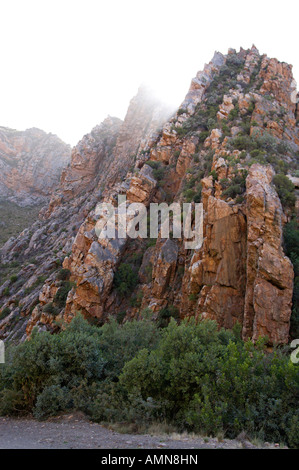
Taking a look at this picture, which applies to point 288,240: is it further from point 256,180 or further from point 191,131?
point 191,131

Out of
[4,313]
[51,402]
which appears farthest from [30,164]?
[51,402]

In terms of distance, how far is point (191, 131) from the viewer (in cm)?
2902

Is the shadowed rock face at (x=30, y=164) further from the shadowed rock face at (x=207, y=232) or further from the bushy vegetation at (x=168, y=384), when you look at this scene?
the bushy vegetation at (x=168, y=384)

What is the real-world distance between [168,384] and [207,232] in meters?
9.19

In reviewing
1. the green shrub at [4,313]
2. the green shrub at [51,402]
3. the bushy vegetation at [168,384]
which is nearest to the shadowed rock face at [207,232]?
the green shrub at [4,313]

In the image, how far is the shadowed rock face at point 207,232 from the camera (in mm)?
13539

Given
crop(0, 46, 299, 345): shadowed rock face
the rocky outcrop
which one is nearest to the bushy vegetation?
the rocky outcrop

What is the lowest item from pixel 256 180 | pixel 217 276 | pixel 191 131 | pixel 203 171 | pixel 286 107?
pixel 217 276

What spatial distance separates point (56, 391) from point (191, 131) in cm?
2656

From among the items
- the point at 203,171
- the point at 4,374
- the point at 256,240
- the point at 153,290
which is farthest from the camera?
the point at 203,171

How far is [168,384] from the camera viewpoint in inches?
314
